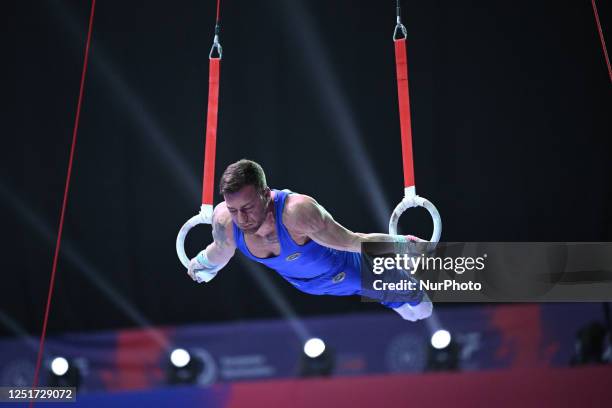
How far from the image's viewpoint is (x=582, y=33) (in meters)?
5.35

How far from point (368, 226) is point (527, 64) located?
160cm

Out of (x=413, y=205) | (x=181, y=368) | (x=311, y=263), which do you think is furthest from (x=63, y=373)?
(x=413, y=205)

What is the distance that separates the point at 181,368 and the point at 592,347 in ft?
8.37

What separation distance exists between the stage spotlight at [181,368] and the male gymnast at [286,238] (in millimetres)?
1728

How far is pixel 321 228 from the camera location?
2.83 metres

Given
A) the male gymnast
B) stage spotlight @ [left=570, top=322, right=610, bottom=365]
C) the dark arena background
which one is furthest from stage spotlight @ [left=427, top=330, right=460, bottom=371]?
the male gymnast

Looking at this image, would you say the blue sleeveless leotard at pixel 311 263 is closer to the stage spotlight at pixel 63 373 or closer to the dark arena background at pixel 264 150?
the dark arena background at pixel 264 150

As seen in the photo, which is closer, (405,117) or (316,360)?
(405,117)

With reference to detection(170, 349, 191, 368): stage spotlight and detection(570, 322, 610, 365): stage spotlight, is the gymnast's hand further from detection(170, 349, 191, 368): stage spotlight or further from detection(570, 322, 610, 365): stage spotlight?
detection(570, 322, 610, 365): stage spotlight

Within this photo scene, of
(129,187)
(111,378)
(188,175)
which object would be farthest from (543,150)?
(111,378)

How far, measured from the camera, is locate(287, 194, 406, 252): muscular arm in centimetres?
283

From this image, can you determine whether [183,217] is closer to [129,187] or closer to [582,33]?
[129,187]

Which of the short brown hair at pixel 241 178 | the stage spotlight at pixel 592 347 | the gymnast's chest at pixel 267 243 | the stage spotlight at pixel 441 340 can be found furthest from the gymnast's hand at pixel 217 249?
the stage spotlight at pixel 592 347

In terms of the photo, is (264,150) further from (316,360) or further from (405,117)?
(405,117)
